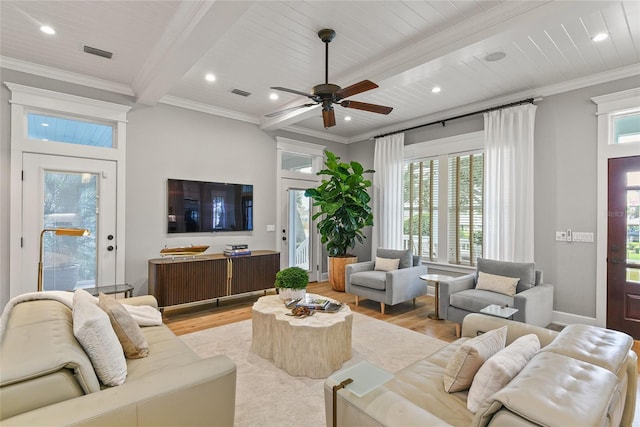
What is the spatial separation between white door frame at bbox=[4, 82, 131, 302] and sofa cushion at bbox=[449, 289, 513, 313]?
13.7ft

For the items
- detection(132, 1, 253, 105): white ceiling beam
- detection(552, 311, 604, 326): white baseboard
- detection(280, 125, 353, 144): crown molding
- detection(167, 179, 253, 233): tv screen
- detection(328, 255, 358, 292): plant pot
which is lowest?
detection(552, 311, 604, 326): white baseboard

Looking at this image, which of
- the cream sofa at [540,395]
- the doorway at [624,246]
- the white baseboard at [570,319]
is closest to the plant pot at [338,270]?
the white baseboard at [570,319]

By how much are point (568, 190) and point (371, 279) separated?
2.71 meters

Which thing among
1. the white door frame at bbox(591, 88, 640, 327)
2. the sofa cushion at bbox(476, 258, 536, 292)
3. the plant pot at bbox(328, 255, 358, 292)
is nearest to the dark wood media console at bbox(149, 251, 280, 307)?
the plant pot at bbox(328, 255, 358, 292)

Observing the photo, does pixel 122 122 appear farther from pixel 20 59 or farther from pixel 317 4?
pixel 317 4

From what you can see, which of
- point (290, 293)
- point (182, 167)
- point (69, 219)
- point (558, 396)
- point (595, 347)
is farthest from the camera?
point (182, 167)

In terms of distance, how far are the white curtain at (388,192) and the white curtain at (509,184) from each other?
1517 millimetres

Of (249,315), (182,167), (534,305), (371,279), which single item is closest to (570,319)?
(534,305)

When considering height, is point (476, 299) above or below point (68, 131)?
below

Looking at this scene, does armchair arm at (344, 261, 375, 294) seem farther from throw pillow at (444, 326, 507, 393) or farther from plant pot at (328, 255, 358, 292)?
throw pillow at (444, 326, 507, 393)

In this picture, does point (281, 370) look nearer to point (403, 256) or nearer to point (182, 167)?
point (403, 256)

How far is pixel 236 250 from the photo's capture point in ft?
15.8

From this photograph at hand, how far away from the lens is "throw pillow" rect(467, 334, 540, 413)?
1.34 metres

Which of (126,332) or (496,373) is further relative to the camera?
(126,332)
